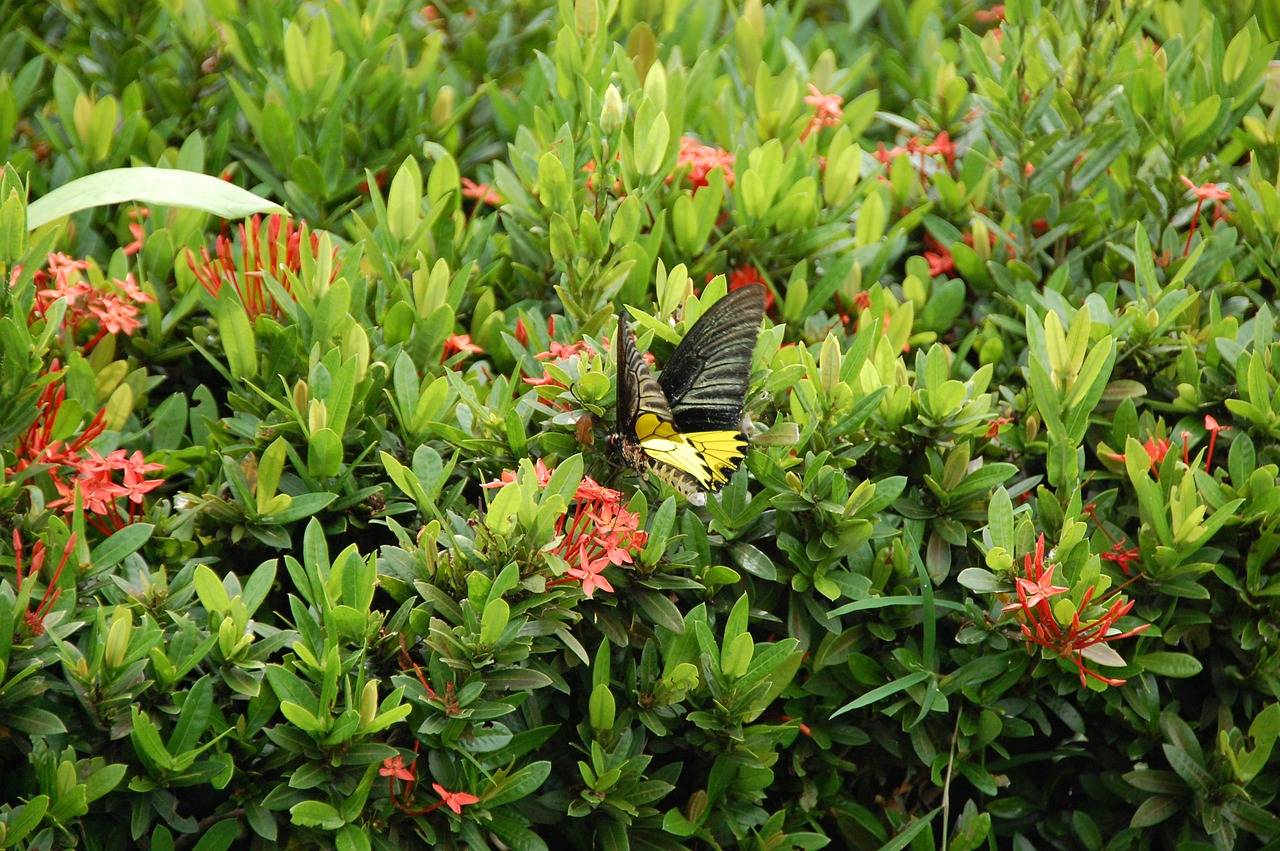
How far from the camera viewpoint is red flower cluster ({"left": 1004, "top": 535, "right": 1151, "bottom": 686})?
1863mm

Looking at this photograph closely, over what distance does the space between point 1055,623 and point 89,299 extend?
1900 mm

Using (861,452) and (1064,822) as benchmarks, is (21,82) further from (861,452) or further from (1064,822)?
(1064,822)

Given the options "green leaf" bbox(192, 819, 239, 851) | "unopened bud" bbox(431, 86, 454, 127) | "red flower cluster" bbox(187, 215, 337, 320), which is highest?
"unopened bud" bbox(431, 86, 454, 127)

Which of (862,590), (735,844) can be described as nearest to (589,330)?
(862,590)

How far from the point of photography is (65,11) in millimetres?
3125

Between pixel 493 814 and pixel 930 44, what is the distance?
258 centimetres

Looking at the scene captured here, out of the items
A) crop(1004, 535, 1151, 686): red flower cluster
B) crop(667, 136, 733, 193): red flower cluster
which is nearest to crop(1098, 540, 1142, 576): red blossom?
crop(1004, 535, 1151, 686): red flower cluster

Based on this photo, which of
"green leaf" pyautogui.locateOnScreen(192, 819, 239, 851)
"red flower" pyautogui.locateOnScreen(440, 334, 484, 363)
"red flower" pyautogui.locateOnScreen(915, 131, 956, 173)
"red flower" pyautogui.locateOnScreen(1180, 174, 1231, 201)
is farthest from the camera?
"red flower" pyautogui.locateOnScreen(915, 131, 956, 173)

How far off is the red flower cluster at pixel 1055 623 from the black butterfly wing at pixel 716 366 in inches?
21.7

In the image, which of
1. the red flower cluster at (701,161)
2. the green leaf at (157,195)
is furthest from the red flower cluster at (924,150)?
the green leaf at (157,195)

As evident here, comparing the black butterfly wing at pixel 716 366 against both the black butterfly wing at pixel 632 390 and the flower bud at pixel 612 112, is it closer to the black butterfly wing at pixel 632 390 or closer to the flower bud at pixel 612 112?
the black butterfly wing at pixel 632 390

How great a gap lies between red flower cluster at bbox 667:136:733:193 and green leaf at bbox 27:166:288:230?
3.12 ft

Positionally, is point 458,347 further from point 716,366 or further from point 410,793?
point 410,793

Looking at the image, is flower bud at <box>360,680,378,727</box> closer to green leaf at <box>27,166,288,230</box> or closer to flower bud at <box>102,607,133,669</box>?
flower bud at <box>102,607,133,669</box>
